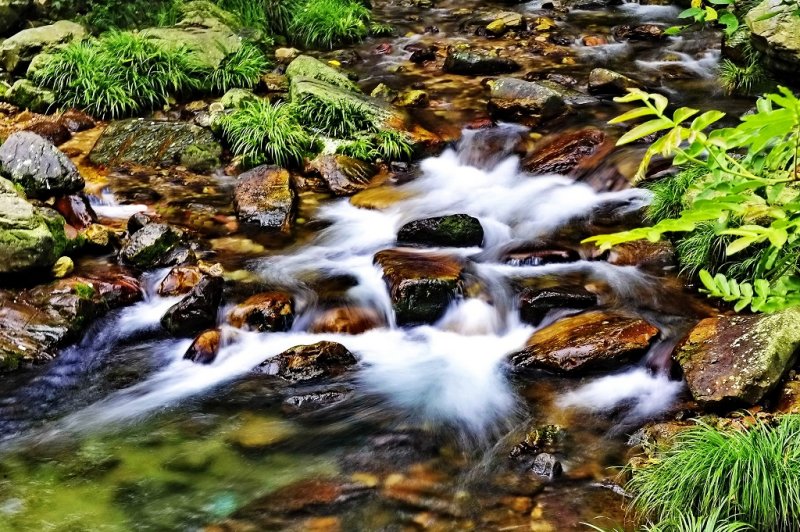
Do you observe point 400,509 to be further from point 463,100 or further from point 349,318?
point 463,100

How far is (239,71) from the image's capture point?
37.8 feet

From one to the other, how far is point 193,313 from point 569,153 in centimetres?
533

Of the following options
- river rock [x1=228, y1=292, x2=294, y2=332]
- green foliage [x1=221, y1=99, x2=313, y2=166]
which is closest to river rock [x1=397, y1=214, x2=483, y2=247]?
river rock [x1=228, y1=292, x2=294, y2=332]

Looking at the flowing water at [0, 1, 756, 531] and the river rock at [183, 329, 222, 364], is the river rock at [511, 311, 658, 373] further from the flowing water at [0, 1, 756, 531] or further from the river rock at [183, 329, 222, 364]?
the river rock at [183, 329, 222, 364]

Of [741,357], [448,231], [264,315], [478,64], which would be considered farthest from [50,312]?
[478,64]

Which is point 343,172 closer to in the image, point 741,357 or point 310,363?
point 310,363

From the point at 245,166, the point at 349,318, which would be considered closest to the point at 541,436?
the point at 349,318

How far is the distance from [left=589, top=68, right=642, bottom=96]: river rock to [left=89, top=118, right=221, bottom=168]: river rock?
592cm

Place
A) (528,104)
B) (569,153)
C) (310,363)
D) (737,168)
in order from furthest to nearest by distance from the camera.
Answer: (528,104) < (569,153) < (310,363) < (737,168)

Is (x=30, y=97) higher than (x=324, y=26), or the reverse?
(x=324, y=26)

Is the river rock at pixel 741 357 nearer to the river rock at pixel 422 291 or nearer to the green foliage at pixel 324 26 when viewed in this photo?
the river rock at pixel 422 291

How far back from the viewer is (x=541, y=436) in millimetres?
4738

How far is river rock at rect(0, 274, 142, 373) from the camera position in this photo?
583 cm

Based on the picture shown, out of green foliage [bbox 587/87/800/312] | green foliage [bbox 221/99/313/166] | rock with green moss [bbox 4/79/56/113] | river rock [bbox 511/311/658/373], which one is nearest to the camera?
green foliage [bbox 587/87/800/312]
